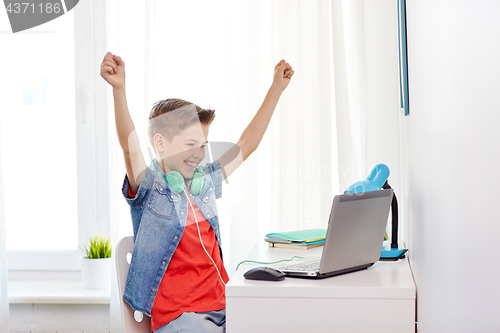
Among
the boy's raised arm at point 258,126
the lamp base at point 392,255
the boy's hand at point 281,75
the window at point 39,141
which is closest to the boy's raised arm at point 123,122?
the boy's raised arm at point 258,126

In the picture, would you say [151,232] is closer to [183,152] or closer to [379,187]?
[183,152]

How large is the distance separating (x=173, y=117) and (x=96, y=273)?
37.6 inches

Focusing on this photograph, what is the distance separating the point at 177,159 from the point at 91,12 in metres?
1.14

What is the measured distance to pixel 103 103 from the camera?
215cm

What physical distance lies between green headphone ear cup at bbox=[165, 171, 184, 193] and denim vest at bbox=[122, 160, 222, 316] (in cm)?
1

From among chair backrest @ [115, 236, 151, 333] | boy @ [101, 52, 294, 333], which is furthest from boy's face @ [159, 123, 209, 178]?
chair backrest @ [115, 236, 151, 333]

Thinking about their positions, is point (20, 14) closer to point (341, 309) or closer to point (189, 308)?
point (189, 308)

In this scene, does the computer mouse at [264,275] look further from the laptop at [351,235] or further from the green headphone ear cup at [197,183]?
the green headphone ear cup at [197,183]

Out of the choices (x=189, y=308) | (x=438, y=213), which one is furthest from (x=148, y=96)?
(x=438, y=213)

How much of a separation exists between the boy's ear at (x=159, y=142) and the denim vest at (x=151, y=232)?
0.23ft

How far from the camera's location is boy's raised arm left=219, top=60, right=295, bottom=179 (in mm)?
1633

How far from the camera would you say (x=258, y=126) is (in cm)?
166

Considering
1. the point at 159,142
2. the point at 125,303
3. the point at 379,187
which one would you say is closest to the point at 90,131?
the point at 159,142

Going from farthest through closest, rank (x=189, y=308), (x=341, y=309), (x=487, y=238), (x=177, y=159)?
(x=177, y=159) → (x=189, y=308) → (x=341, y=309) → (x=487, y=238)
